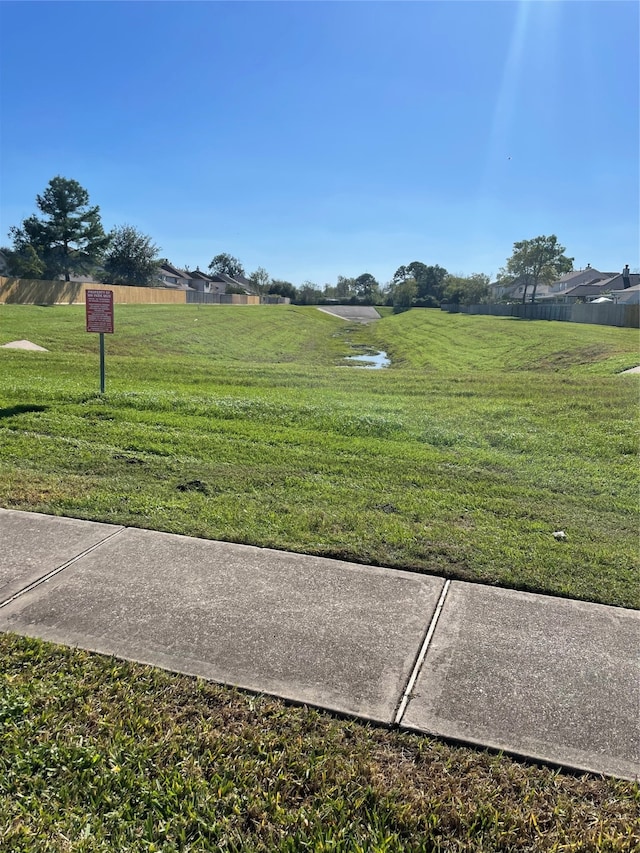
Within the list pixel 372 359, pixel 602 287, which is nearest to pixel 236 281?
pixel 602 287

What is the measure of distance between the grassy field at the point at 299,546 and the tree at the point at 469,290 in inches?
3572

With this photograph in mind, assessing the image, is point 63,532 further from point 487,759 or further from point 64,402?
point 64,402

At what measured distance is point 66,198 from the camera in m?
61.2

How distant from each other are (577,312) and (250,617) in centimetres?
5806

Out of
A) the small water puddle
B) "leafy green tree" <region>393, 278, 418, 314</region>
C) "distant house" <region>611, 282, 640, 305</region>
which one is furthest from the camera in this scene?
"leafy green tree" <region>393, 278, 418, 314</region>

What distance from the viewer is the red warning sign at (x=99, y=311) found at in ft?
28.7

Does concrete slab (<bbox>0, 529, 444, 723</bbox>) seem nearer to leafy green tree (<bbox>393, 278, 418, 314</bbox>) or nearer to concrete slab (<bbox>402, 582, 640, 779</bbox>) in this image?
concrete slab (<bbox>402, 582, 640, 779</bbox>)

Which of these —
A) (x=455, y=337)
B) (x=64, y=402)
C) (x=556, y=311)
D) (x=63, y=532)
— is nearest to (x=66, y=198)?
(x=455, y=337)

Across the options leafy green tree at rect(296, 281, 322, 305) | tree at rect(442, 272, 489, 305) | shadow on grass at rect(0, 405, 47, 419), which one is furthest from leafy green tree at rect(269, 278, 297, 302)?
shadow on grass at rect(0, 405, 47, 419)

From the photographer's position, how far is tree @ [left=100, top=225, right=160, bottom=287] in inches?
3012

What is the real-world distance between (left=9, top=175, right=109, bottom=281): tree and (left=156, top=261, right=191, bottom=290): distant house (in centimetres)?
3171

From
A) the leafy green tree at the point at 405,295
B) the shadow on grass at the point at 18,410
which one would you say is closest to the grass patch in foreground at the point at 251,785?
the shadow on grass at the point at 18,410

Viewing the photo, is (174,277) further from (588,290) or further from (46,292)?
(588,290)

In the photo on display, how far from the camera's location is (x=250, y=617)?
3.14m
